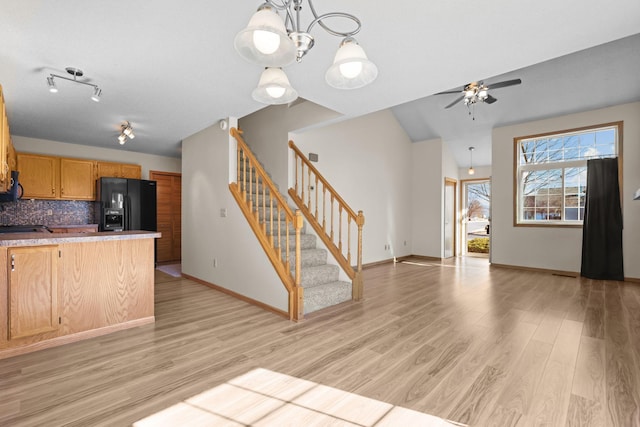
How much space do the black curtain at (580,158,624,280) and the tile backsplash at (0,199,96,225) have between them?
9.36 meters

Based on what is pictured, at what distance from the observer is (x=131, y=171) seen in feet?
20.4

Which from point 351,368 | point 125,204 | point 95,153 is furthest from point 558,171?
point 95,153

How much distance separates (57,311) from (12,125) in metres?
3.60

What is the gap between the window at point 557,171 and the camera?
5.69 m

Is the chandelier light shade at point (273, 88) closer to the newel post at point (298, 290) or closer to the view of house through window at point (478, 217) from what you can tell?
the newel post at point (298, 290)

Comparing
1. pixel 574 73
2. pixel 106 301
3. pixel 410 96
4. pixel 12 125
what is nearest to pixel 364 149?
pixel 410 96

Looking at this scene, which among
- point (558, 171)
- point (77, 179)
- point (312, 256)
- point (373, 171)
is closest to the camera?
point (312, 256)

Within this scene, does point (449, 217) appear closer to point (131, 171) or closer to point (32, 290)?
point (131, 171)

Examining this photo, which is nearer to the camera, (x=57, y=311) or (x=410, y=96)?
(x=57, y=311)

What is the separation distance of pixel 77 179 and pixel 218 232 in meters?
3.22

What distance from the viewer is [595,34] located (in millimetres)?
2164

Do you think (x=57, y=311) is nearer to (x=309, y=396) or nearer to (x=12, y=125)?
(x=309, y=396)

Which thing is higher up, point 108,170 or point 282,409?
point 108,170

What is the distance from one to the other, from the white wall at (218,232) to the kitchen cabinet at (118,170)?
5.29 ft
